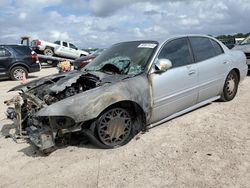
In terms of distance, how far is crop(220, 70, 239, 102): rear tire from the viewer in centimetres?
651

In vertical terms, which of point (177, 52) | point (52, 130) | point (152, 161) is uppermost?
point (177, 52)

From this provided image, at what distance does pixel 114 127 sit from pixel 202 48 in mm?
2617

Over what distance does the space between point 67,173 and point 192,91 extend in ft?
9.04

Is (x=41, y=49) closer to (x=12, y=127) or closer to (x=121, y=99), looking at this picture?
(x=12, y=127)

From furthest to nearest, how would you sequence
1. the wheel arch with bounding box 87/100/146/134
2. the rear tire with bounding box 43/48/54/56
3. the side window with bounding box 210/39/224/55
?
the rear tire with bounding box 43/48/54/56
the side window with bounding box 210/39/224/55
the wheel arch with bounding box 87/100/146/134

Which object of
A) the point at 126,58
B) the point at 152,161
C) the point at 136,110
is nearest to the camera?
the point at 152,161

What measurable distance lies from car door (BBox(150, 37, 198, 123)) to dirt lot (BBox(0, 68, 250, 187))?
37cm

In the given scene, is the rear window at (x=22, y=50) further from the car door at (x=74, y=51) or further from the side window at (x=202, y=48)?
the car door at (x=74, y=51)

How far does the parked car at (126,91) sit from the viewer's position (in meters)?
4.16

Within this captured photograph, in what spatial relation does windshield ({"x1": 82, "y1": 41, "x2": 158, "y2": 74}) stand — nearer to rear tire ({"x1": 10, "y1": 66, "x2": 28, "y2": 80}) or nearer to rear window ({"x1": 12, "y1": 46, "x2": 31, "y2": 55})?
rear tire ({"x1": 10, "y1": 66, "x2": 28, "y2": 80})

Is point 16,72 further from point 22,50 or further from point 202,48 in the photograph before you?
point 202,48

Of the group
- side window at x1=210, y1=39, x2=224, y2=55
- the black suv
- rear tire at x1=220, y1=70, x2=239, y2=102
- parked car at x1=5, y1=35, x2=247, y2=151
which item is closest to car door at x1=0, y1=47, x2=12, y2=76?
the black suv

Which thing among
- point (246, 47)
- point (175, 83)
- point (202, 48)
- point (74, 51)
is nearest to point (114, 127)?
point (175, 83)

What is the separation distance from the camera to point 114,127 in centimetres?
444
